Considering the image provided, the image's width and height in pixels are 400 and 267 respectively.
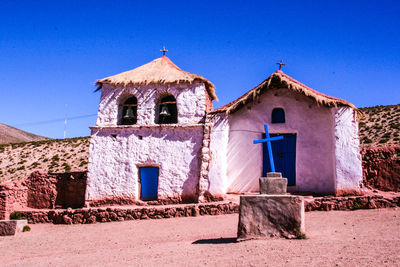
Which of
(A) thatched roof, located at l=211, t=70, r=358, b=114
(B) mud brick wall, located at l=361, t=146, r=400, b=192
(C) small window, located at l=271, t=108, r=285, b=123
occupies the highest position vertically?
(A) thatched roof, located at l=211, t=70, r=358, b=114

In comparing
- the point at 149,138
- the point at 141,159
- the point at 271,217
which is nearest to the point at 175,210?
the point at 141,159

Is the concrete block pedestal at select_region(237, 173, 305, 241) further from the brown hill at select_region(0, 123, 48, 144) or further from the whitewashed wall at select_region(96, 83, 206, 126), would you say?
the brown hill at select_region(0, 123, 48, 144)

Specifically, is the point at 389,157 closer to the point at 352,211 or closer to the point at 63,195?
the point at 352,211

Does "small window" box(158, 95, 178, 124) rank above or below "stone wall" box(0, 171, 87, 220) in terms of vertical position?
above

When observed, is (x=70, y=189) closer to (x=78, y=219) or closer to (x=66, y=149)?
(x=78, y=219)

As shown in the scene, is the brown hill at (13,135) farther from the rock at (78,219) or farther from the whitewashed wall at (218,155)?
the whitewashed wall at (218,155)

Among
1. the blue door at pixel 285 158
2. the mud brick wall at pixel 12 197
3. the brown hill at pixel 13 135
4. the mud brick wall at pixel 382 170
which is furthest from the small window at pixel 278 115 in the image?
the brown hill at pixel 13 135

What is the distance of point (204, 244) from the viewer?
24.1ft

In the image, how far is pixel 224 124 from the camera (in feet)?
46.3

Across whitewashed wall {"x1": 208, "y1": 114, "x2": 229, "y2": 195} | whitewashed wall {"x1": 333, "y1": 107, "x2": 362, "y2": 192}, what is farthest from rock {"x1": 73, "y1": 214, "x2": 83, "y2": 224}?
whitewashed wall {"x1": 333, "y1": 107, "x2": 362, "y2": 192}

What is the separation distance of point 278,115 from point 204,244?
8227 mm

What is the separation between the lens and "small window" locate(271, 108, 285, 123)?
14234mm

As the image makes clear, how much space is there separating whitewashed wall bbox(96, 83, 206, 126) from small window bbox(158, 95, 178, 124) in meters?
0.34

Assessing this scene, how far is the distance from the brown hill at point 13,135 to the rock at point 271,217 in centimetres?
5643
